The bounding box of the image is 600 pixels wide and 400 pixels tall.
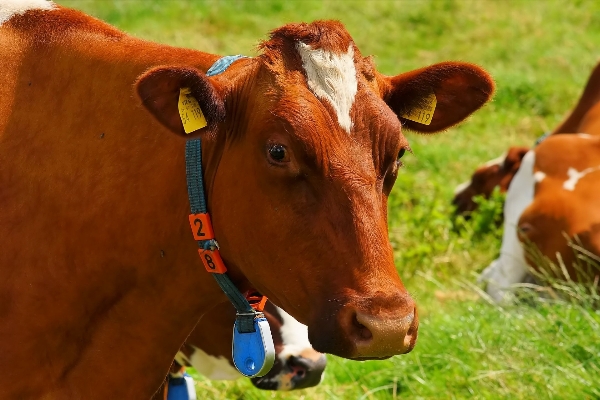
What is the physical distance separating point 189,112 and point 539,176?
15.7 ft

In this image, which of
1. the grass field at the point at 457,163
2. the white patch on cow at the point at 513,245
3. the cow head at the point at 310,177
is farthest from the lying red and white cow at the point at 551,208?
the cow head at the point at 310,177

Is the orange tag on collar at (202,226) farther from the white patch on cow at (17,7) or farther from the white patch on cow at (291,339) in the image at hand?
the white patch on cow at (291,339)

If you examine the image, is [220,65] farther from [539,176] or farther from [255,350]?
[539,176]

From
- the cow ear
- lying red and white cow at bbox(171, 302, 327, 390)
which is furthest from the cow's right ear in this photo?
lying red and white cow at bbox(171, 302, 327, 390)

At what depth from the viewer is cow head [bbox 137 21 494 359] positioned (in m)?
2.71

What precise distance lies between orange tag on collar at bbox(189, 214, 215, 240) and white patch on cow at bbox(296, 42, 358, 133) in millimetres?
554

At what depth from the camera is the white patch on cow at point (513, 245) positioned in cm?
715

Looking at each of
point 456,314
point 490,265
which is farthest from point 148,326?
point 490,265

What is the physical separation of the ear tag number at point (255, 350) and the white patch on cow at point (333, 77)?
78 cm

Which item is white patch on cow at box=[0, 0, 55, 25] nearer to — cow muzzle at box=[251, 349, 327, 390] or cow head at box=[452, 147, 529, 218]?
cow muzzle at box=[251, 349, 327, 390]

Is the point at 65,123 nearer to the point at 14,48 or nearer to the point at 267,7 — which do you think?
the point at 14,48

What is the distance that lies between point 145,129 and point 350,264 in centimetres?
95

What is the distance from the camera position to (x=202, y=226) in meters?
3.05

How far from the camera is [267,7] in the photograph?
49.1ft
